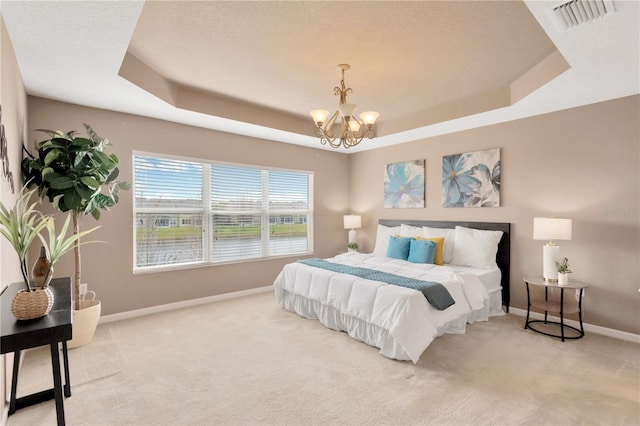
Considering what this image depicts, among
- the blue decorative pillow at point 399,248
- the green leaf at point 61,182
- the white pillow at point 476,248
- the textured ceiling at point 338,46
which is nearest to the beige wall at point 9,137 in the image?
the green leaf at point 61,182

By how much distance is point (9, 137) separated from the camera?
2.30m

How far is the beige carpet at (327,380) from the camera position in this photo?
206 cm

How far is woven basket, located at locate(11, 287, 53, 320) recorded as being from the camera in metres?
1.51

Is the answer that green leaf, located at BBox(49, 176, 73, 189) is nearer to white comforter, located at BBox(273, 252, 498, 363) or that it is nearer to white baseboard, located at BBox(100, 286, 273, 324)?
white baseboard, located at BBox(100, 286, 273, 324)

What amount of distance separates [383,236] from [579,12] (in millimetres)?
3783

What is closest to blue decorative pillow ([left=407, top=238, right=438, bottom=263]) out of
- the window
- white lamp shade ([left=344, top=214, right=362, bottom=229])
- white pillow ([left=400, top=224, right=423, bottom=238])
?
white pillow ([left=400, top=224, right=423, bottom=238])

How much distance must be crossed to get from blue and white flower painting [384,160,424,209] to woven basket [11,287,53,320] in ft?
15.5

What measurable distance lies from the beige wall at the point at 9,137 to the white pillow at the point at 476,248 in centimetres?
453

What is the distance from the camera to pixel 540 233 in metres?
3.47

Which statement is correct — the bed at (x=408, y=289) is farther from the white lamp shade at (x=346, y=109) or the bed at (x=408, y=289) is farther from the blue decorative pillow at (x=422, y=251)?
the white lamp shade at (x=346, y=109)

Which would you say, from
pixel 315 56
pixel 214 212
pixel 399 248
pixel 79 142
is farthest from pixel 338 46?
pixel 214 212

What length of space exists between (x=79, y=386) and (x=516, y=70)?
15.4ft

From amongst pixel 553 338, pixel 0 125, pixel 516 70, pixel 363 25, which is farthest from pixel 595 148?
pixel 0 125

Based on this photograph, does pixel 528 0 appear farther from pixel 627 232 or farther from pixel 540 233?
pixel 627 232
